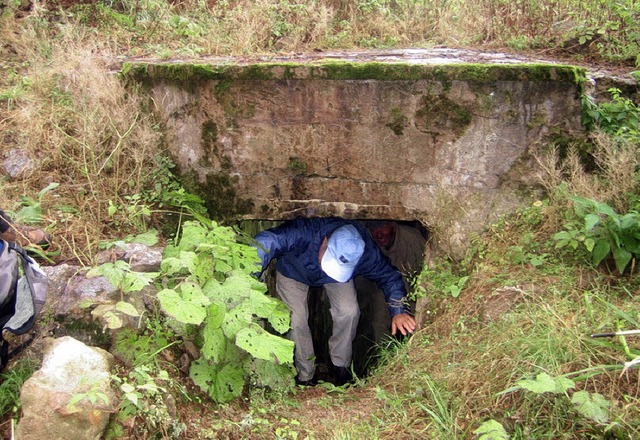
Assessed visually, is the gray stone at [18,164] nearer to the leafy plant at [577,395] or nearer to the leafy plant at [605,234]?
the leafy plant at [577,395]

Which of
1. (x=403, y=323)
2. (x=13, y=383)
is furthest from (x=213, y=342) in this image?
(x=403, y=323)

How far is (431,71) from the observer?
11.8 feet

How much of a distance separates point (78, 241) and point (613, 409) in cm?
324

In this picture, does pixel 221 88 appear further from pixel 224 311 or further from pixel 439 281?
pixel 439 281

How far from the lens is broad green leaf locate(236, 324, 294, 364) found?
2.76 m

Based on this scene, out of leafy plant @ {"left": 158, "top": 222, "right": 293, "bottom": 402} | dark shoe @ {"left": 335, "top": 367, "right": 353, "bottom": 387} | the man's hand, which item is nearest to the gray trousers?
dark shoe @ {"left": 335, "top": 367, "right": 353, "bottom": 387}

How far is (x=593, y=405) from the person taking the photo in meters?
2.29

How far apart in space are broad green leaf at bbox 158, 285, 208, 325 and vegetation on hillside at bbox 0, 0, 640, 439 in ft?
0.03

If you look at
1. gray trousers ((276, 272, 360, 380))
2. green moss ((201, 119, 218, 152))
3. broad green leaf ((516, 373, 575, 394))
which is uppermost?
green moss ((201, 119, 218, 152))

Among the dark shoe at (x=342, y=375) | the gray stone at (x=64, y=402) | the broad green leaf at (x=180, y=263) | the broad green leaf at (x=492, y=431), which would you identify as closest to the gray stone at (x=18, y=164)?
the broad green leaf at (x=180, y=263)

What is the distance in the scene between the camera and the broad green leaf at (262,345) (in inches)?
109

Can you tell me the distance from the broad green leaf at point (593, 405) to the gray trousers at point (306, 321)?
2615 mm

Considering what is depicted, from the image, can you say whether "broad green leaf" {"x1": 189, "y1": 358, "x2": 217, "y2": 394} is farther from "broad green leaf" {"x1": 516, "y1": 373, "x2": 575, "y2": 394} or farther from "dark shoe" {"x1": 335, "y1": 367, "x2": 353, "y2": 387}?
"dark shoe" {"x1": 335, "y1": 367, "x2": 353, "y2": 387}

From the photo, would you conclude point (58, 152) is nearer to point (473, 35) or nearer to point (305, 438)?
point (305, 438)
